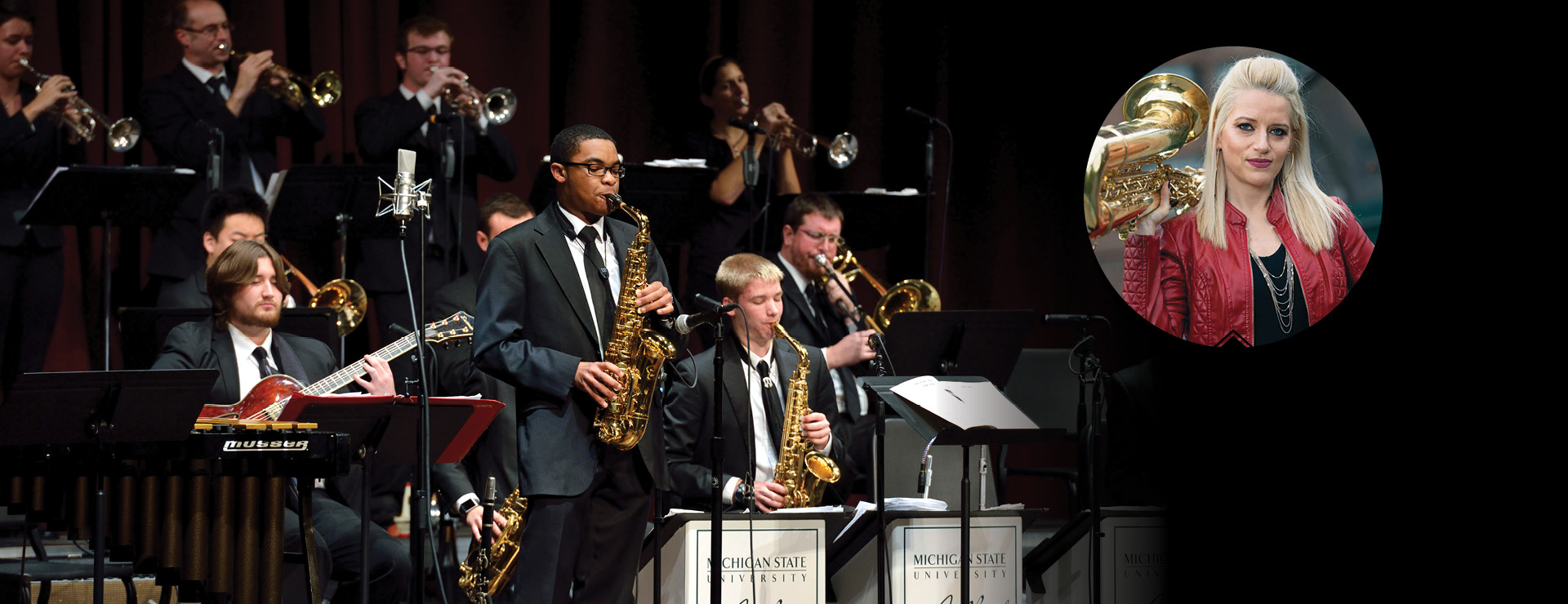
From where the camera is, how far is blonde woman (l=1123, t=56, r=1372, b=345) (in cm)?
413

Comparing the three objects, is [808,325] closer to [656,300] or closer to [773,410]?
[773,410]

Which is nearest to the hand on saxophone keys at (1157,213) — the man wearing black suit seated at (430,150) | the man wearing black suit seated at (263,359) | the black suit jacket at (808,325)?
the black suit jacket at (808,325)

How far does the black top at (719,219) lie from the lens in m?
6.39

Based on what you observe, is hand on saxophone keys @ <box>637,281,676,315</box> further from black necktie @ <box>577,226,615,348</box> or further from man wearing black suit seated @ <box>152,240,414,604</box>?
man wearing black suit seated @ <box>152,240,414,604</box>

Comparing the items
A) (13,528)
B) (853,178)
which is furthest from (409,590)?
(853,178)

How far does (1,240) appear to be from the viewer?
5.64 metres

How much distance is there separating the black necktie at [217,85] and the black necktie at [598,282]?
2.93 metres

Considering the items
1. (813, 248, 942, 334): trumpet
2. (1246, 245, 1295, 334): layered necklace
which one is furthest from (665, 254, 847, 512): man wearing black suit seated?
(813, 248, 942, 334): trumpet

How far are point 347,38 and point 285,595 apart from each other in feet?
11.0

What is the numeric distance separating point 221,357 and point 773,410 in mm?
1766

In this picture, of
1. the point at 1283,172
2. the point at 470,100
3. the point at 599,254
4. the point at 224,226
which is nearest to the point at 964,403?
the point at 599,254

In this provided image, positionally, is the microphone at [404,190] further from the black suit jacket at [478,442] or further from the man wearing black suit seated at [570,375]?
the black suit jacket at [478,442]

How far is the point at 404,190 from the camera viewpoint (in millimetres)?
3484

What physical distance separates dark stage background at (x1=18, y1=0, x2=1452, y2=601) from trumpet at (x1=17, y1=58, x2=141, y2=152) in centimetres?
47
